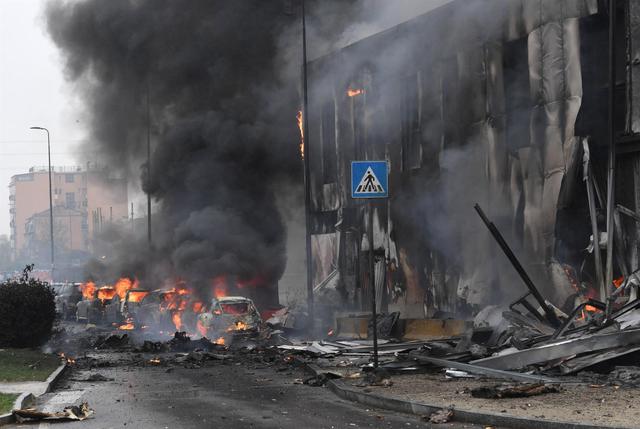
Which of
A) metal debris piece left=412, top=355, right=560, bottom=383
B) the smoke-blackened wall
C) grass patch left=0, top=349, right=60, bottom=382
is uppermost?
the smoke-blackened wall

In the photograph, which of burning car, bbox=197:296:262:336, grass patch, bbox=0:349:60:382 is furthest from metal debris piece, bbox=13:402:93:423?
burning car, bbox=197:296:262:336

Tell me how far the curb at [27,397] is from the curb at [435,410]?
3838 mm

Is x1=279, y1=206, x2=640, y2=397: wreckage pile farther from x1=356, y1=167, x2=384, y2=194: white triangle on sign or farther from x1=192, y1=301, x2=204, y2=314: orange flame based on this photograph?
x1=192, y1=301, x2=204, y2=314: orange flame

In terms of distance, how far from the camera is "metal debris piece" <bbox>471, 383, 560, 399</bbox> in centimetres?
994

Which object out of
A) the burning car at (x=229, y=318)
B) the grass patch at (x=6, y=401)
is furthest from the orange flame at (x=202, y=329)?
the grass patch at (x=6, y=401)

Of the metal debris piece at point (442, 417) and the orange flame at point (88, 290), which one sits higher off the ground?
the orange flame at point (88, 290)

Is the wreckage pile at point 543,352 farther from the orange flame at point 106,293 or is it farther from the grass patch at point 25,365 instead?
the orange flame at point 106,293

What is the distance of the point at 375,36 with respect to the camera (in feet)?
88.7

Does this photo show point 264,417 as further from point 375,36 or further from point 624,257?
point 375,36

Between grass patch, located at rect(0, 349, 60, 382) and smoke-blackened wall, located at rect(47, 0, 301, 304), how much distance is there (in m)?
15.5

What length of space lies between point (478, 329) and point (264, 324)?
10663 millimetres

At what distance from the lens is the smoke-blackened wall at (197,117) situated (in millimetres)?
35938

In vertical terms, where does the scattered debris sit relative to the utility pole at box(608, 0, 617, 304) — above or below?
below

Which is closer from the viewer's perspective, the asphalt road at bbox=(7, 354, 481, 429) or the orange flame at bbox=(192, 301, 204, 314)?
the asphalt road at bbox=(7, 354, 481, 429)
